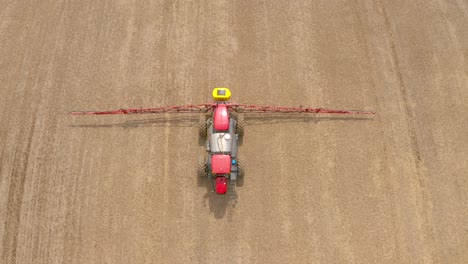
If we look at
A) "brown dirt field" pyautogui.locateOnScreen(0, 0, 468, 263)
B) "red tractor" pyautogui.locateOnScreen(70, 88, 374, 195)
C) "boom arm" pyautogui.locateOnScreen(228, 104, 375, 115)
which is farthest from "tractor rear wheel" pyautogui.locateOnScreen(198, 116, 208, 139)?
"boom arm" pyautogui.locateOnScreen(228, 104, 375, 115)

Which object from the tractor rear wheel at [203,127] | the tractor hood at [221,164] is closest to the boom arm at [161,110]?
the tractor rear wheel at [203,127]

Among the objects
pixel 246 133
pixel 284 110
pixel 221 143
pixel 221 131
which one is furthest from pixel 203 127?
pixel 284 110

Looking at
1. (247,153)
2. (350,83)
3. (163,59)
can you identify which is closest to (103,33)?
(163,59)

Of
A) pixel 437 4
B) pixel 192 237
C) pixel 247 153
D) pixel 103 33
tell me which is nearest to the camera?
pixel 192 237

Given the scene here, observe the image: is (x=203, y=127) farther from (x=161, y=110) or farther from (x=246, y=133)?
(x=161, y=110)

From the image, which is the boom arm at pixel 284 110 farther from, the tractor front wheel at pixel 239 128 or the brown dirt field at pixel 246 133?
the tractor front wheel at pixel 239 128

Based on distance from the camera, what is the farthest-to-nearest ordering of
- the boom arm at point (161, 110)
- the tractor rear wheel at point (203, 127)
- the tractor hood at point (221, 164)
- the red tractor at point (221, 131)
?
the boom arm at point (161, 110), the tractor rear wheel at point (203, 127), the red tractor at point (221, 131), the tractor hood at point (221, 164)

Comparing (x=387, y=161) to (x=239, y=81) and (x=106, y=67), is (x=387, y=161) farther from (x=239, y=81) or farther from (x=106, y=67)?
(x=106, y=67)

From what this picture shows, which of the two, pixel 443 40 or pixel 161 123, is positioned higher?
pixel 443 40
